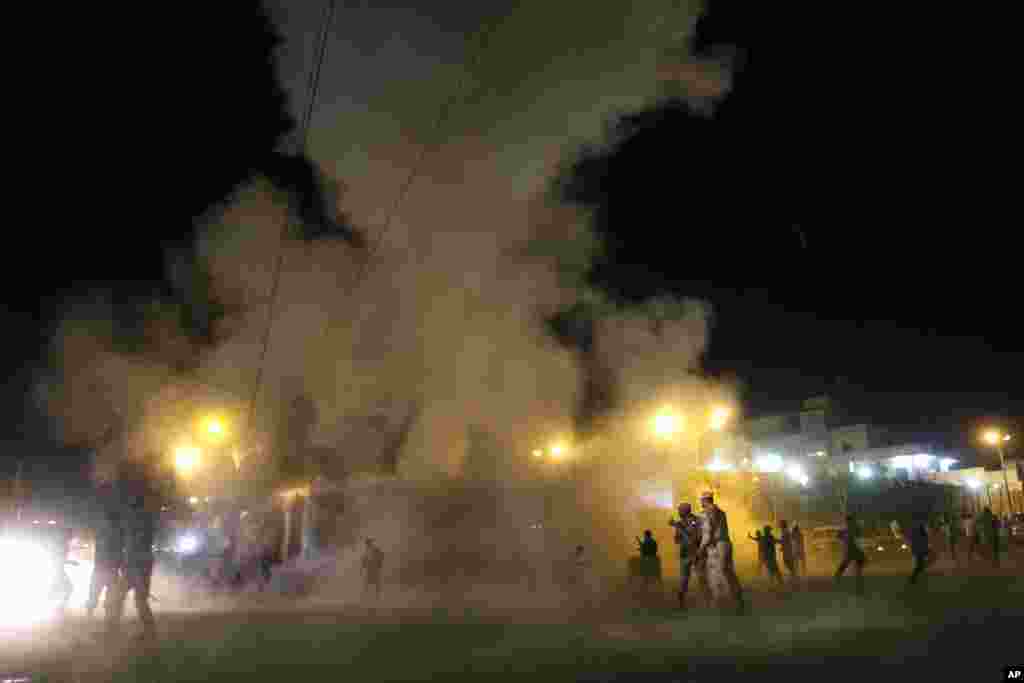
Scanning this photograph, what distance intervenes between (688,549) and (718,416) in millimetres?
24261

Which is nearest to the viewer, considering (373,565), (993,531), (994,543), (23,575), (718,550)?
(718,550)

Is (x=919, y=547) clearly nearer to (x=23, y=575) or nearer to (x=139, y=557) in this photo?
(x=139, y=557)

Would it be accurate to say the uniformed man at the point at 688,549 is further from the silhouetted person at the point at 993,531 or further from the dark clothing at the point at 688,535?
the silhouetted person at the point at 993,531

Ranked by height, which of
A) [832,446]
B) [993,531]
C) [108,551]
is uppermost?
[832,446]

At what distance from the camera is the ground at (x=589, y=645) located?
18.7 ft

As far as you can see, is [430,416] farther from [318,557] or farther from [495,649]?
[495,649]

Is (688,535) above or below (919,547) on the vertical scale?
above

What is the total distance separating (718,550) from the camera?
30.8 feet

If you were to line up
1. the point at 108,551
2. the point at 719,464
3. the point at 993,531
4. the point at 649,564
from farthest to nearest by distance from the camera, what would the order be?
the point at 719,464 < the point at 993,531 < the point at 649,564 < the point at 108,551

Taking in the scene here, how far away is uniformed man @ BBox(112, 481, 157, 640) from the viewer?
330 inches

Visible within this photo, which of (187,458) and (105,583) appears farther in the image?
(187,458)

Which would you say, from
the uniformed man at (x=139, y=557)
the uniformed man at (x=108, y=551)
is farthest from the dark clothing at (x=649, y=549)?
the uniformed man at (x=108, y=551)

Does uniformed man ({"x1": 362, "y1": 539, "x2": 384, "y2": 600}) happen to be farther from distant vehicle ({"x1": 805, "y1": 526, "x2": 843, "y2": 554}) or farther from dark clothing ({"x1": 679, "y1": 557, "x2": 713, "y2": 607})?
distant vehicle ({"x1": 805, "y1": 526, "x2": 843, "y2": 554})

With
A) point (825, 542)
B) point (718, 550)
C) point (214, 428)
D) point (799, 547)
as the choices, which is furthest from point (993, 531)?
point (214, 428)
